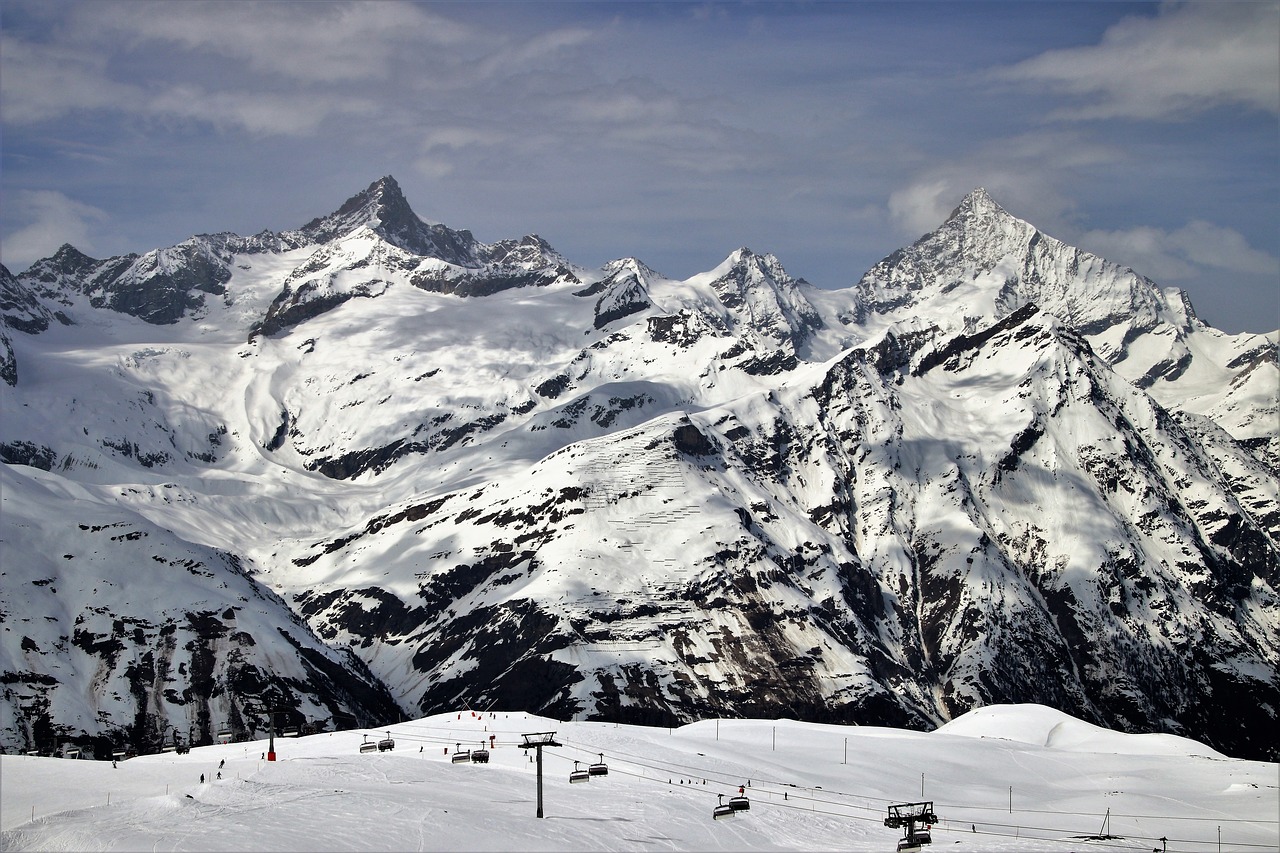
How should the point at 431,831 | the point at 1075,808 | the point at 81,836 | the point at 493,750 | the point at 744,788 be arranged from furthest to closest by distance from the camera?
the point at 1075,808
the point at 493,750
the point at 744,788
the point at 431,831
the point at 81,836

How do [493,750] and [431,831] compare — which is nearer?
[431,831]

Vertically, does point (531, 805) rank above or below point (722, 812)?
above

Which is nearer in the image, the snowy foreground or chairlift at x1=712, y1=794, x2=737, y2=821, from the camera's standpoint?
the snowy foreground

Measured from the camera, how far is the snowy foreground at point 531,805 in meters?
117

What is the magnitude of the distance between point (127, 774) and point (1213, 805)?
122 m

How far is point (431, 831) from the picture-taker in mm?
118750

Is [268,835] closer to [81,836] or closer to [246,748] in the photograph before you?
[81,836]

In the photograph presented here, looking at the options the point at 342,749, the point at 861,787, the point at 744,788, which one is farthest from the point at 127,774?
the point at 861,787

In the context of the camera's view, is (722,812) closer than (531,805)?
No

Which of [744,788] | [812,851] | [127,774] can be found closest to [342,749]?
[127,774]

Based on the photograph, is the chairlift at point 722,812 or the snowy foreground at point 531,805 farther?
the chairlift at point 722,812

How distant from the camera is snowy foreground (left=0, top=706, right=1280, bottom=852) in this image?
117 metres

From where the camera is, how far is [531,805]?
443 feet

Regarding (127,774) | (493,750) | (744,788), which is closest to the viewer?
(127,774)
